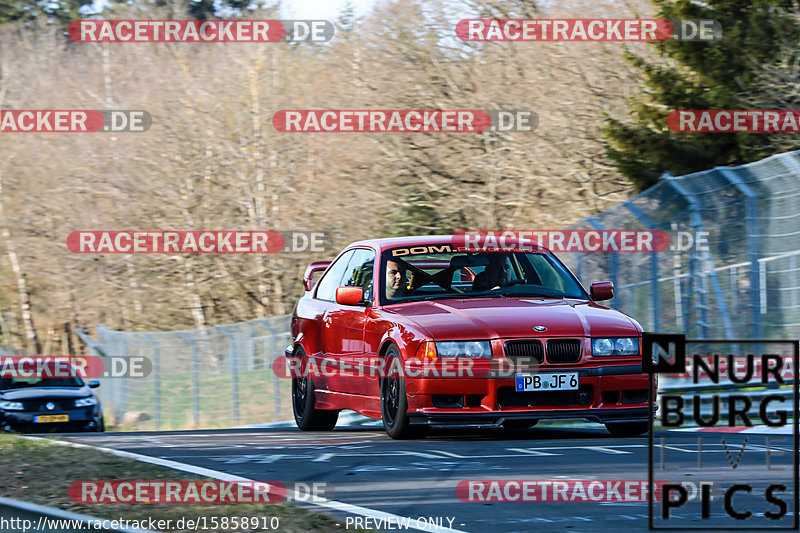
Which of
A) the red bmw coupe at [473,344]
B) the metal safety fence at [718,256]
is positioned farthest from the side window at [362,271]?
the metal safety fence at [718,256]

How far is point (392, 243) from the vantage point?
1133 cm

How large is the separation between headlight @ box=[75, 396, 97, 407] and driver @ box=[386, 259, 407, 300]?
10866 millimetres

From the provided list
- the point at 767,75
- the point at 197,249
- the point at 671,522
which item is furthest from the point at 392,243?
the point at 197,249

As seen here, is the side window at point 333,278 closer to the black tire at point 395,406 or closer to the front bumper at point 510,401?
the black tire at point 395,406

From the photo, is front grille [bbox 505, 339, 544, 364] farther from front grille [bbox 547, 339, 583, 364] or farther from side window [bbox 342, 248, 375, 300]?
side window [bbox 342, 248, 375, 300]

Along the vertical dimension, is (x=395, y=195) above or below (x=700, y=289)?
above

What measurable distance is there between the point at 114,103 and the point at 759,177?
35.1 meters

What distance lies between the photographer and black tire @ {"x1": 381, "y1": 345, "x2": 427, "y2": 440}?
383 inches

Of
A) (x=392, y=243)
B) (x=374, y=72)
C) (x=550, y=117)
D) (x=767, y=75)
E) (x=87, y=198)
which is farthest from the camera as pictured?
(x=87, y=198)

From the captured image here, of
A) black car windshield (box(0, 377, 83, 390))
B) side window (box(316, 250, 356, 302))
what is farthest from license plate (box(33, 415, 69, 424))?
side window (box(316, 250, 356, 302))

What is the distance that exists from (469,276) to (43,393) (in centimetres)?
1121

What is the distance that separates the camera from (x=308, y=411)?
12.2 m

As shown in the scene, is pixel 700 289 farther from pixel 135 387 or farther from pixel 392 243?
pixel 135 387

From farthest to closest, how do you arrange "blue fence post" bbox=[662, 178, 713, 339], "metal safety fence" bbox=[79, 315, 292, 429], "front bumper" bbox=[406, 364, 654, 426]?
"metal safety fence" bbox=[79, 315, 292, 429] → "blue fence post" bbox=[662, 178, 713, 339] → "front bumper" bbox=[406, 364, 654, 426]
